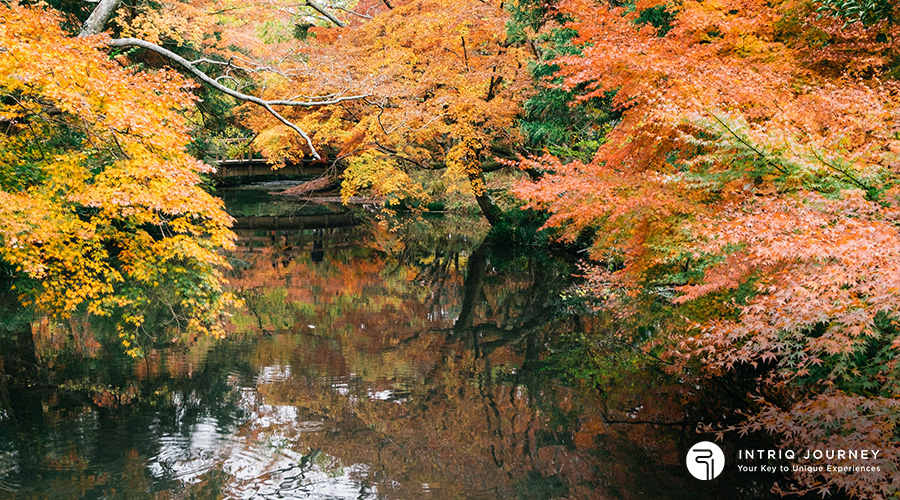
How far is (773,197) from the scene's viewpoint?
5242 mm

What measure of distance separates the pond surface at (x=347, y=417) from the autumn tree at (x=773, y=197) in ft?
4.19

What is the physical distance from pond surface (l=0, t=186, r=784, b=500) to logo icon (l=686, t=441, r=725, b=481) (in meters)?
0.11

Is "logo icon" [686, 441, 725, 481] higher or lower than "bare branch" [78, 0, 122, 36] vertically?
lower

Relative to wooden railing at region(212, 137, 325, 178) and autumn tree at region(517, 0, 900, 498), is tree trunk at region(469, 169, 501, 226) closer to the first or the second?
autumn tree at region(517, 0, 900, 498)

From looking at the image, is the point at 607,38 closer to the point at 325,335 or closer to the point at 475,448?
the point at 475,448

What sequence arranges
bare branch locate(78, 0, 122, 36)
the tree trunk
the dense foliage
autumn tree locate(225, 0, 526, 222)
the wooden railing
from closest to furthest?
the dense foliage < bare branch locate(78, 0, 122, 36) < autumn tree locate(225, 0, 526, 222) < the tree trunk < the wooden railing

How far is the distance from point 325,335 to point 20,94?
18.1ft

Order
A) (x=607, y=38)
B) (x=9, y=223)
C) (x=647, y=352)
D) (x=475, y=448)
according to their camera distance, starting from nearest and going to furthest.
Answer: (x=9, y=223)
(x=475, y=448)
(x=607, y=38)
(x=647, y=352)

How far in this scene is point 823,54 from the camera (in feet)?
22.6

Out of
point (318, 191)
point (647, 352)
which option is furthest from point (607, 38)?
point (318, 191)

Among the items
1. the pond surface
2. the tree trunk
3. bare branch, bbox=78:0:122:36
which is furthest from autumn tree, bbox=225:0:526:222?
the pond surface

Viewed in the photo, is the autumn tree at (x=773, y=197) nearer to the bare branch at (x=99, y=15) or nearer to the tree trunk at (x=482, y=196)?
the bare branch at (x=99, y=15)

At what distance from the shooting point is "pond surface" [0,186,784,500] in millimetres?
5477

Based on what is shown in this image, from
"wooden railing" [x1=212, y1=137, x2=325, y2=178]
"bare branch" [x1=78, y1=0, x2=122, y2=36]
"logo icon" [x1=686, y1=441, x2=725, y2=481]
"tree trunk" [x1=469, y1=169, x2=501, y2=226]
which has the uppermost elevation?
"bare branch" [x1=78, y1=0, x2=122, y2=36]
